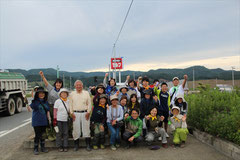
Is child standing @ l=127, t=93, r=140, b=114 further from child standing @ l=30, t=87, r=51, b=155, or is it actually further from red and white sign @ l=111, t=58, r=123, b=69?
red and white sign @ l=111, t=58, r=123, b=69

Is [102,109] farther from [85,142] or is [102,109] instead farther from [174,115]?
[174,115]

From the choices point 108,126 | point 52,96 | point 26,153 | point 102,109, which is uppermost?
point 52,96

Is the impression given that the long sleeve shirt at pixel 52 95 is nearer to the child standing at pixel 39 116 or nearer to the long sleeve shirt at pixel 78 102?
the child standing at pixel 39 116

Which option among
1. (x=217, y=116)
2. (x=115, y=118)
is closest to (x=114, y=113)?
(x=115, y=118)

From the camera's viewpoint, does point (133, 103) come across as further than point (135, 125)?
Yes

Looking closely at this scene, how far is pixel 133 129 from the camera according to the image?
568 cm

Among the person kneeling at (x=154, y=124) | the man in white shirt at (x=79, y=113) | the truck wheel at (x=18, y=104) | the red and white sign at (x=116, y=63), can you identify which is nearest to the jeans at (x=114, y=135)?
the man in white shirt at (x=79, y=113)

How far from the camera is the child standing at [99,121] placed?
5629 millimetres

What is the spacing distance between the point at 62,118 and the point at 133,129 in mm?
1907

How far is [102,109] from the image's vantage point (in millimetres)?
5820

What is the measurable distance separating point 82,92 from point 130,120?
152cm

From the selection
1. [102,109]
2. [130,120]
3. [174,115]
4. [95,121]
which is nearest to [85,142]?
[95,121]

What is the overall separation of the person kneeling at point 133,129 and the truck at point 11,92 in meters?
10.00

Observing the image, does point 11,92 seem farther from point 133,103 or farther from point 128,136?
point 128,136
